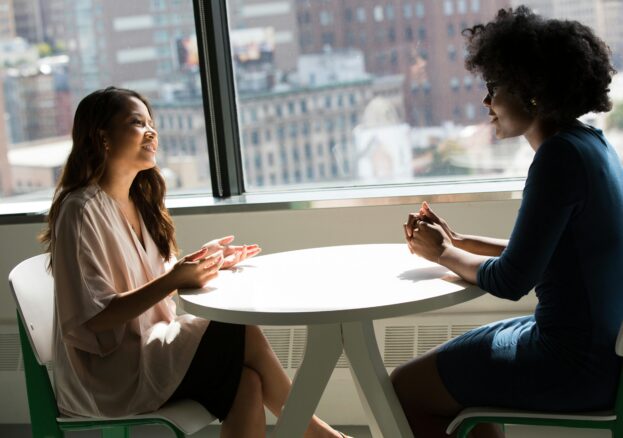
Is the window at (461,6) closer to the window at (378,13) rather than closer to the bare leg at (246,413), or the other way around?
the window at (378,13)

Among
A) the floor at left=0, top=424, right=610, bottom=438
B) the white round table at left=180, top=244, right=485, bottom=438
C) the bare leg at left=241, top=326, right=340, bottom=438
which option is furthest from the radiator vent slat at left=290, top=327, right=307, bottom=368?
the white round table at left=180, top=244, right=485, bottom=438

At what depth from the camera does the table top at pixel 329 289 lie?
1846 mm

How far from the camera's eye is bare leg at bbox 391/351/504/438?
204 centimetres

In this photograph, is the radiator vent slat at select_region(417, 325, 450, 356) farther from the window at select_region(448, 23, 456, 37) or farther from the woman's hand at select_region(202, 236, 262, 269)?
the window at select_region(448, 23, 456, 37)

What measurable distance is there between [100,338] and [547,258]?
1.19m

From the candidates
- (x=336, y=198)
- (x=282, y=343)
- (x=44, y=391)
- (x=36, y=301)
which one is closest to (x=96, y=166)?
(x=36, y=301)

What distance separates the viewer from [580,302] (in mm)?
1903

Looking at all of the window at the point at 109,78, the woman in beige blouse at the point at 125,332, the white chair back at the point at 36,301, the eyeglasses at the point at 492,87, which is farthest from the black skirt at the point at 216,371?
the window at the point at 109,78

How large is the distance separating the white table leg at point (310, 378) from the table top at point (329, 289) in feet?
0.37

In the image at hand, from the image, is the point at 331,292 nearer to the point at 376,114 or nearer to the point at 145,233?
the point at 145,233

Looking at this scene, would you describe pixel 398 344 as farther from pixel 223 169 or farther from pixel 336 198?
pixel 223 169

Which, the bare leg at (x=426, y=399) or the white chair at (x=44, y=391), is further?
the white chair at (x=44, y=391)

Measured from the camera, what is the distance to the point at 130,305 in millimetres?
2242

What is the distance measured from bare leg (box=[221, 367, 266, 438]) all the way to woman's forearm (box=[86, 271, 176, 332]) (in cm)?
33
